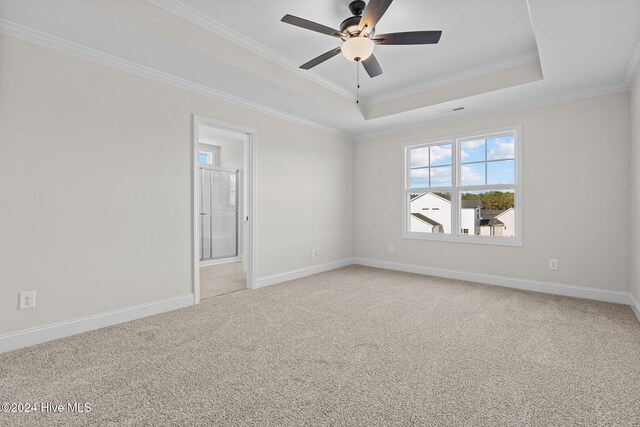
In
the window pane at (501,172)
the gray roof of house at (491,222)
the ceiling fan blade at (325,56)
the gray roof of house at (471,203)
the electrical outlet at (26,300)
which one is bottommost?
the electrical outlet at (26,300)

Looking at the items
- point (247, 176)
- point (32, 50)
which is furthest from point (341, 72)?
point (32, 50)

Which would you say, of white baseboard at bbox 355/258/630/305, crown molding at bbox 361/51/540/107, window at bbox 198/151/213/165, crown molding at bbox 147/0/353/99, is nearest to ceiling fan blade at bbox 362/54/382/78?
crown molding at bbox 147/0/353/99

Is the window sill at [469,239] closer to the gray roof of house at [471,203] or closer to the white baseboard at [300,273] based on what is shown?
the gray roof of house at [471,203]

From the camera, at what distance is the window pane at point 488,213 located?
4.14 m

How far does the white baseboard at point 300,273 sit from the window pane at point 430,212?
4.36 ft

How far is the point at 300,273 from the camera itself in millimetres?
4645

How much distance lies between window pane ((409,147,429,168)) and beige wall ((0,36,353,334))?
2.73 meters

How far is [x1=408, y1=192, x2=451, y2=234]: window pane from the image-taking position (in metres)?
4.72

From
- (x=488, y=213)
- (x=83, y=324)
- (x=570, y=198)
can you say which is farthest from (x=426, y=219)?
(x=83, y=324)

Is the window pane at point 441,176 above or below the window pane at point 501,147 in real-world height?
below

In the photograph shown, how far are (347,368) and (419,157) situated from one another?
3.80 meters

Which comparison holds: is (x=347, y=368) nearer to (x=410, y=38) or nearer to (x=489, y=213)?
(x=410, y=38)

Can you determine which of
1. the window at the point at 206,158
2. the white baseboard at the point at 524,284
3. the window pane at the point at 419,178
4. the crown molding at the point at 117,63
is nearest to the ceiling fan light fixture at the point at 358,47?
the crown molding at the point at 117,63

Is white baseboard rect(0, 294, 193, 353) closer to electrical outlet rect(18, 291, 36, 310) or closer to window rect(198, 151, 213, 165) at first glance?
electrical outlet rect(18, 291, 36, 310)
